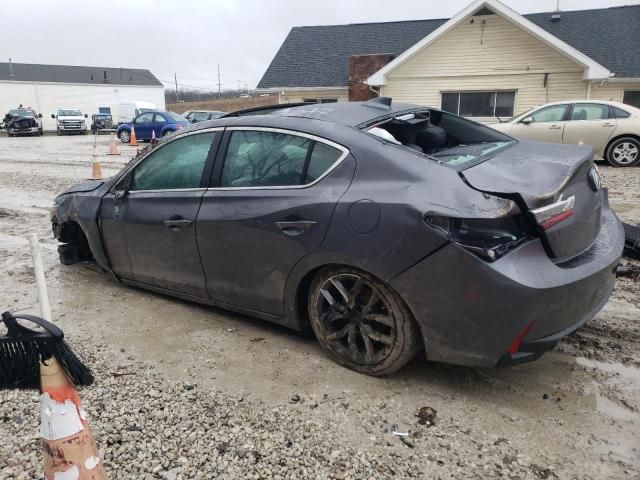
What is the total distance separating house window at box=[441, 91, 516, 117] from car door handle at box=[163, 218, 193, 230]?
1546 centimetres

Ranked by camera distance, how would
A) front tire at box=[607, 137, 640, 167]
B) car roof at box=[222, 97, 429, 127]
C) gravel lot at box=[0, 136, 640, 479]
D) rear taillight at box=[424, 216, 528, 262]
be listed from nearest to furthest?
1. gravel lot at box=[0, 136, 640, 479]
2. rear taillight at box=[424, 216, 528, 262]
3. car roof at box=[222, 97, 429, 127]
4. front tire at box=[607, 137, 640, 167]

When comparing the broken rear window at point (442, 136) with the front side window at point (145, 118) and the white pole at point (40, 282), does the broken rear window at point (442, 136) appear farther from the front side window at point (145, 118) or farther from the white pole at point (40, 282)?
the front side window at point (145, 118)

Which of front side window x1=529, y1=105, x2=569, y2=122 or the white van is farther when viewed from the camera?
the white van

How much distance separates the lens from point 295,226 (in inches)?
120

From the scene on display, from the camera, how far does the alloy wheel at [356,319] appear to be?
286cm

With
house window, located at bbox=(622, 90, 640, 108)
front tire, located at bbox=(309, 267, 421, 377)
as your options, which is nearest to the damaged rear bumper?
front tire, located at bbox=(309, 267, 421, 377)

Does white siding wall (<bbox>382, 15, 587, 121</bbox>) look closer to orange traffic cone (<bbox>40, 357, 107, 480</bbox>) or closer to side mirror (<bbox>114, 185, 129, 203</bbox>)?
side mirror (<bbox>114, 185, 129, 203</bbox>)

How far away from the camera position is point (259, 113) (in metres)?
3.66

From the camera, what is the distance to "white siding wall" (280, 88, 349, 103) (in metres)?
20.0

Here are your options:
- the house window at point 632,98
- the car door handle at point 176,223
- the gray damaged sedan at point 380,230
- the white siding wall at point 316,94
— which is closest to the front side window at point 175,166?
the gray damaged sedan at point 380,230

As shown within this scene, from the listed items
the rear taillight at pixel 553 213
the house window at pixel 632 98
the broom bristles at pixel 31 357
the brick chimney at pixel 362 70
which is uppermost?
the brick chimney at pixel 362 70

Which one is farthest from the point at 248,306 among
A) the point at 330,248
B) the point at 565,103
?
the point at 565,103

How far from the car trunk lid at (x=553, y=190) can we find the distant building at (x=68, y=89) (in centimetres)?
5263

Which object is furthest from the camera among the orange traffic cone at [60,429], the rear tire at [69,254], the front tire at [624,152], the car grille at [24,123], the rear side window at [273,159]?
the car grille at [24,123]
